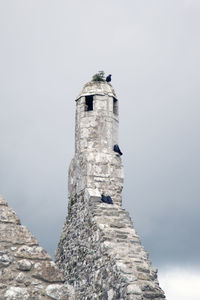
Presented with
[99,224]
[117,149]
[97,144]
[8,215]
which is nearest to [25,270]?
[8,215]

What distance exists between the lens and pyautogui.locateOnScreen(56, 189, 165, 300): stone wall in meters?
11.6

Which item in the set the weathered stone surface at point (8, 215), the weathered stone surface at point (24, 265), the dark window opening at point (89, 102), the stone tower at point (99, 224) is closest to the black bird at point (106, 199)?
the stone tower at point (99, 224)

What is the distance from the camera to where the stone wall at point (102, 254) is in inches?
458

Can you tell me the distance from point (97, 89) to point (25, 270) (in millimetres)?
12775

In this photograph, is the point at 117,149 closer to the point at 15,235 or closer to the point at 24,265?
the point at 15,235

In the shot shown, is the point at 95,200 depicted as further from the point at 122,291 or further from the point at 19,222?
the point at 19,222

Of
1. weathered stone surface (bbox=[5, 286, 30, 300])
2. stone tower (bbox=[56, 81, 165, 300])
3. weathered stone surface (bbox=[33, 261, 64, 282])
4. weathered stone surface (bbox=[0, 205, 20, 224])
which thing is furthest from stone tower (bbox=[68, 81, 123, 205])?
weathered stone surface (bbox=[5, 286, 30, 300])

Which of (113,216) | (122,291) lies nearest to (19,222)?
(122,291)

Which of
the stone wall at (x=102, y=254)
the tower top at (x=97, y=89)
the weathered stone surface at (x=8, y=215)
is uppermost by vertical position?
the tower top at (x=97, y=89)

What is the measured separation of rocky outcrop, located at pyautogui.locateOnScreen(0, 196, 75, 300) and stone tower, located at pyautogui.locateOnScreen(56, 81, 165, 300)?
21.7ft

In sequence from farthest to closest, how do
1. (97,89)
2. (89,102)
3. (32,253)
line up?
1. (89,102)
2. (97,89)
3. (32,253)

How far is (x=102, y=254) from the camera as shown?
1291 cm

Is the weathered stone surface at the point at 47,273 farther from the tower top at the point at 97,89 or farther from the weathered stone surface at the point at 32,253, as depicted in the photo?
the tower top at the point at 97,89

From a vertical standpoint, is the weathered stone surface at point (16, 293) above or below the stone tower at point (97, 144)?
below
